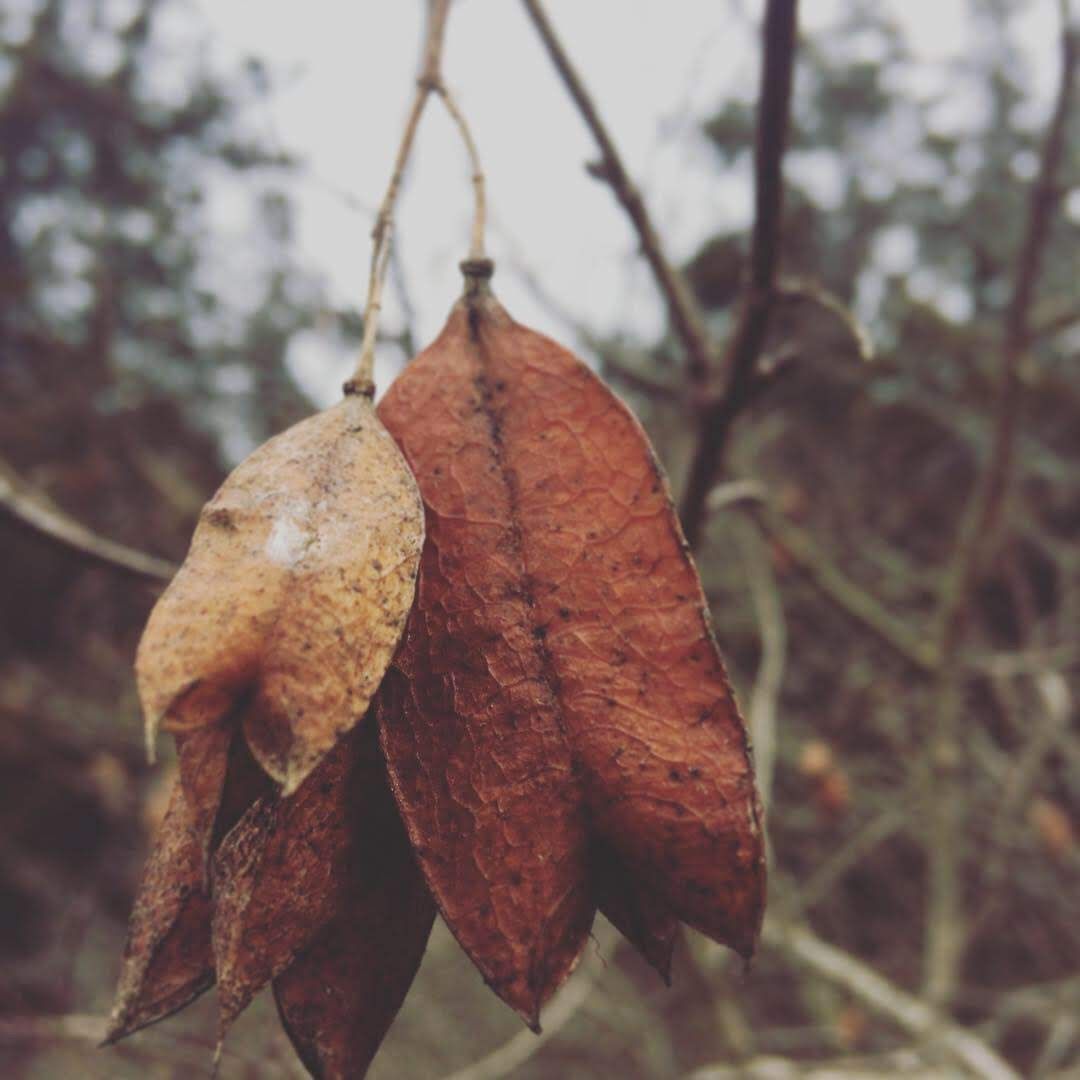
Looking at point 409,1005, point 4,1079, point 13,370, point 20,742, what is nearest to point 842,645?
point 409,1005

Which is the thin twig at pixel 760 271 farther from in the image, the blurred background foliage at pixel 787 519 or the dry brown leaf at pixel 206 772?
the blurred background foliage at pixel 787 519

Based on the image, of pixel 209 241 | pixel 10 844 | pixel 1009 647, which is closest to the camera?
pixel 209 241

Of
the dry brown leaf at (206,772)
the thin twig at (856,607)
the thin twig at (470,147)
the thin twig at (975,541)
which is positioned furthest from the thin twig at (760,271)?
the thin twig at (975,541)

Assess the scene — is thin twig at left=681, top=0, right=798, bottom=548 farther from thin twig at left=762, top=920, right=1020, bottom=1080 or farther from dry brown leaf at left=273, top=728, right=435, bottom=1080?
thin twig at left=762, top=920, right=1020, bottom=1080

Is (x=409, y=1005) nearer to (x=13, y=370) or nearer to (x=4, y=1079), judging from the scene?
(x=4, y=1079)

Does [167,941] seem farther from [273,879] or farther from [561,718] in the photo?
[561,718]


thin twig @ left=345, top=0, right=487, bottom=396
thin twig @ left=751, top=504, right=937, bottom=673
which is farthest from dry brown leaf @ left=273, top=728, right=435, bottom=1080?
thin twig @ left=751, top=504, right=937, bottom=673

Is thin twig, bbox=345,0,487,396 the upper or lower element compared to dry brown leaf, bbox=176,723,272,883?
upper
